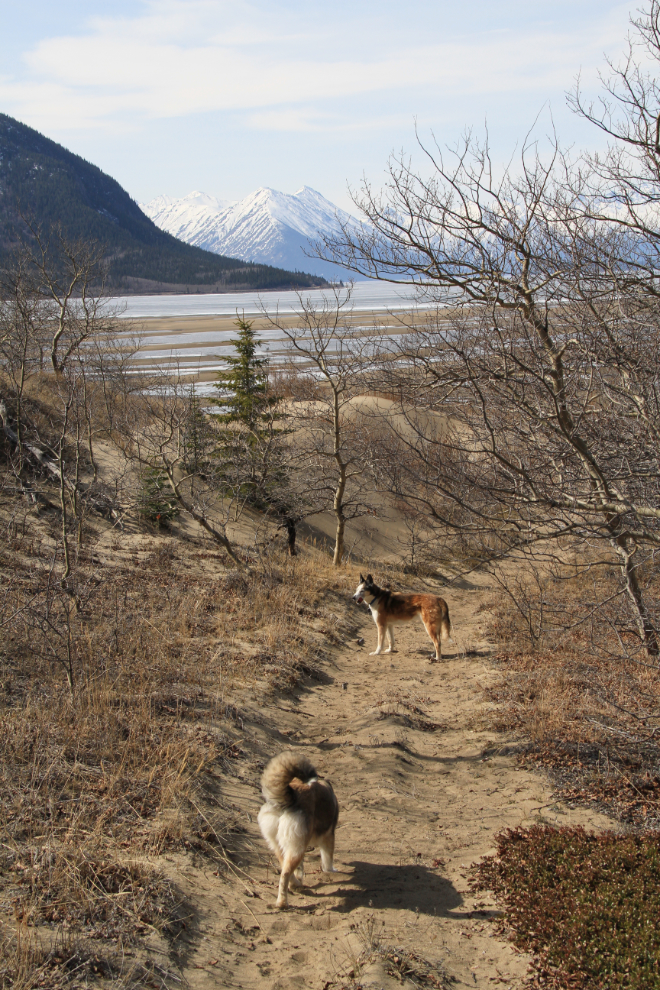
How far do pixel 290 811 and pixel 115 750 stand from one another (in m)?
2.00

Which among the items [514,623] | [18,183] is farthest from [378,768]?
[18,183]

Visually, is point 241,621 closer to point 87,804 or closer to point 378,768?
point 378,768

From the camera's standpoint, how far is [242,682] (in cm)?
845

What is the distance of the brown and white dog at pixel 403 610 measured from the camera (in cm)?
1125

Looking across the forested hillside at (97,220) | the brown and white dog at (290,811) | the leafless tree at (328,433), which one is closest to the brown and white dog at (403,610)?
the leafless tree at (328,433)

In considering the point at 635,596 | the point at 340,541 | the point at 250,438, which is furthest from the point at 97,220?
the point at 635,596

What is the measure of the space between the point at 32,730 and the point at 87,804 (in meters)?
1.05

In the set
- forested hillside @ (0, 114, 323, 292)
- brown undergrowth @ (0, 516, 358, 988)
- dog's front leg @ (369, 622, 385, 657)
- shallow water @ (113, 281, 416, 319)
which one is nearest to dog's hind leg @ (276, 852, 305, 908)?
brown undergrowth @ (0, 516, 358, 988)

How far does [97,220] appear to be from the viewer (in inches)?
6043

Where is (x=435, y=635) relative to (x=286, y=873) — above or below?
below

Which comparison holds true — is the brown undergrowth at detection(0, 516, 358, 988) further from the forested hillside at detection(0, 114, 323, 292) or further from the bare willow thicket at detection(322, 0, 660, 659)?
the forested hillside at detection(0, 114, 323, 292)

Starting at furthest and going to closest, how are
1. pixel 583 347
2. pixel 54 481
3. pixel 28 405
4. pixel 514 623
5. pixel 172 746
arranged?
pixel 28 405
pixel 54 481
pixel 514 623
pixel 172 746
pixel 583 347

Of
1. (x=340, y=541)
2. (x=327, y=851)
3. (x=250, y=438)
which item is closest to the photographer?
(x=327, y=851)

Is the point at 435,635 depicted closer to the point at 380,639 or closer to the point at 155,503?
the point at 380,639
